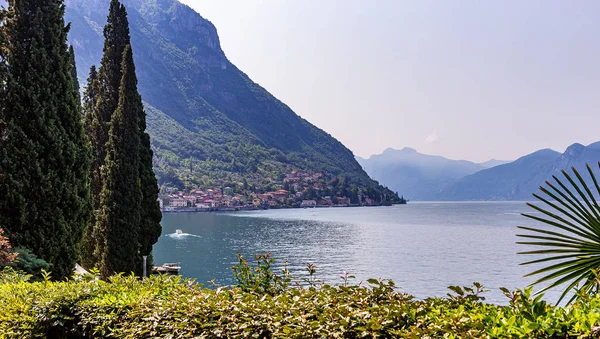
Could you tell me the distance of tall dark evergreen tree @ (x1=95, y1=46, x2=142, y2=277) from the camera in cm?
1803

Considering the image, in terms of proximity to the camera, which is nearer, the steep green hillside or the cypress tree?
the cypress tree

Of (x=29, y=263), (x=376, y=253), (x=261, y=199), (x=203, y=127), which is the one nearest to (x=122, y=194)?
(x=29, y=263)

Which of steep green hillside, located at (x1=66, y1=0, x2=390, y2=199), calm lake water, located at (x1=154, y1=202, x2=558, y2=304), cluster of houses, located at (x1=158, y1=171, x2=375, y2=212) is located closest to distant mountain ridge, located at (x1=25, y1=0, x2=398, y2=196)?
steep green hillside, located at (x1=66, y1=0, x2=390, y2=199)

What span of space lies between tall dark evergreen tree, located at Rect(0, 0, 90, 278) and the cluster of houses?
114040 millimetres

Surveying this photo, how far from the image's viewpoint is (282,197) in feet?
530

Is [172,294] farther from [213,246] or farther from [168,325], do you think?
[213,246]

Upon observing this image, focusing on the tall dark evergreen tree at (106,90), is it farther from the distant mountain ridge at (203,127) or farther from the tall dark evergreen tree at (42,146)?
the distant mountain ridge at (203,127)

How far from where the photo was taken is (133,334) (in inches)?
157

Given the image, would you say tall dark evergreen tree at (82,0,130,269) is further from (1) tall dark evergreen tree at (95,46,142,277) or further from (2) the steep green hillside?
(2) the steep green hillside

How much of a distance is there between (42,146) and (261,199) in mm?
144616

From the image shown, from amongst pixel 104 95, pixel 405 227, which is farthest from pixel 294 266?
pixel 405 227

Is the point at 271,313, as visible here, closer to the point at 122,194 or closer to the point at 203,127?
the point at 122,194

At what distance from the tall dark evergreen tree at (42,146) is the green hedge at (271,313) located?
672 centimetres

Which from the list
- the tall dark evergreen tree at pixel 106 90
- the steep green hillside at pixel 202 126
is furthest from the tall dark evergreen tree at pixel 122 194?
the steep green hillside at pixel 202 126
